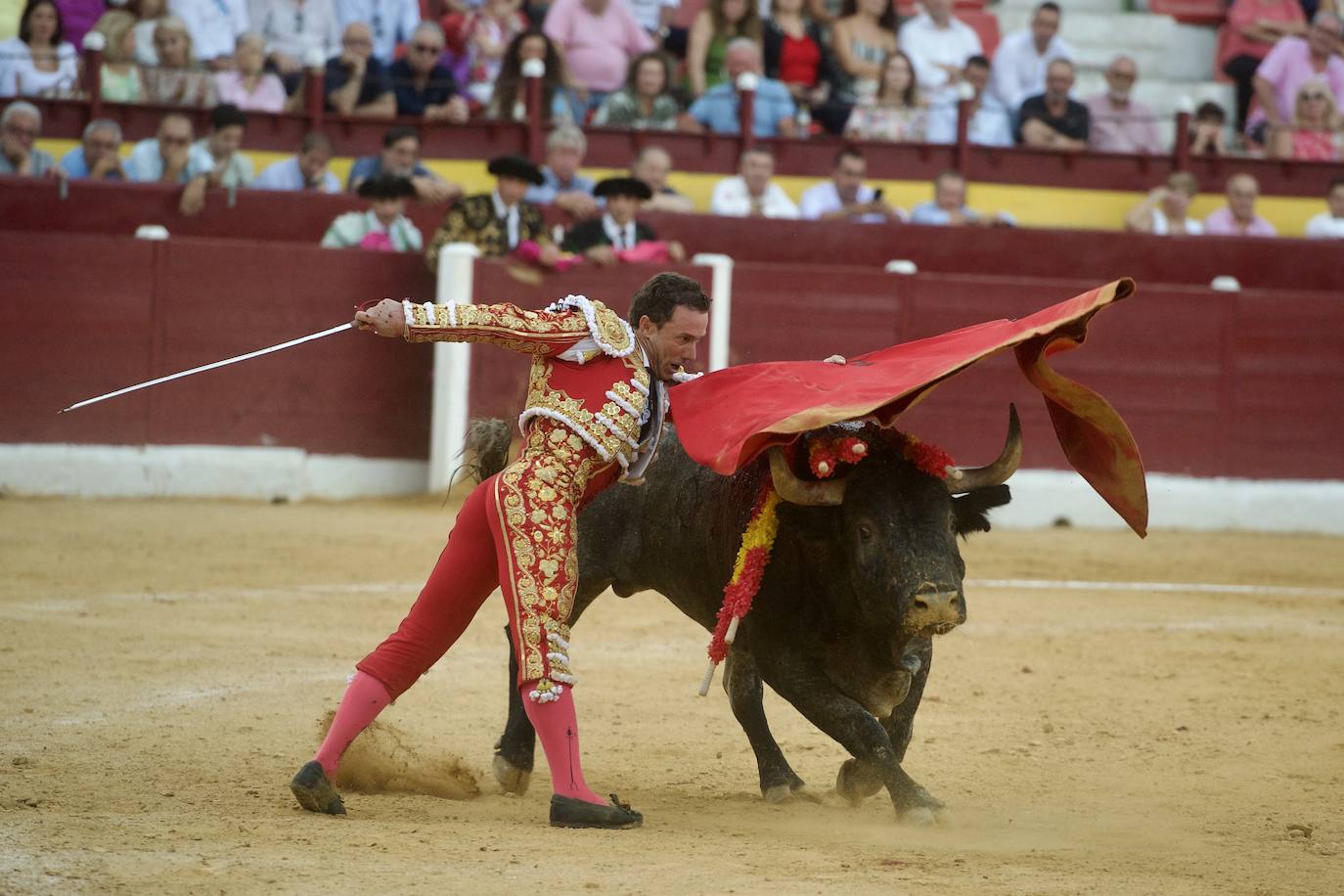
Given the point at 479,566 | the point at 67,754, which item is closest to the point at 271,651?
the point at 67,754

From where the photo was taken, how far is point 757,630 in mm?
4012

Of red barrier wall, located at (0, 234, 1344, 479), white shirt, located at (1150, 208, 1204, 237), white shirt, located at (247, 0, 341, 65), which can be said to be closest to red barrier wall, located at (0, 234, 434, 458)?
red barrier wall, located at (0, 234, 1344, 479)

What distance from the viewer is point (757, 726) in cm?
431

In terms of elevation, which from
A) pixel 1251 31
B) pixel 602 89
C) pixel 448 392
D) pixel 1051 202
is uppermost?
pixel 1251 31

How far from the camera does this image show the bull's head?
3672 mm

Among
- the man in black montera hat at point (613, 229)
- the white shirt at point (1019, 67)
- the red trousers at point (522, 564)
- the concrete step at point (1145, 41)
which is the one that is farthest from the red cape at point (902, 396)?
the concrete step at point (1145, 41)

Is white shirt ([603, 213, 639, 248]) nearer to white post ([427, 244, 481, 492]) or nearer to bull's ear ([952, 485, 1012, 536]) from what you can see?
white post ([427, 244, 481, 492])

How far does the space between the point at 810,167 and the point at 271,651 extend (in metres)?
→ 5.66

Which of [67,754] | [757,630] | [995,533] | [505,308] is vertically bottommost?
[995,533]

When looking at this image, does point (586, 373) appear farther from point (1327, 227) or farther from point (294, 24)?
point (1327, 227)

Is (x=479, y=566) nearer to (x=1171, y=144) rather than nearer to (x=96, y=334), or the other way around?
(x=96, y=334)

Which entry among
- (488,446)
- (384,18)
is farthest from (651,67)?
(488,446)

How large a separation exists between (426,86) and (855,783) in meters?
6.93

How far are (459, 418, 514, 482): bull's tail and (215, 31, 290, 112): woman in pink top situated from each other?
20.4 feet
